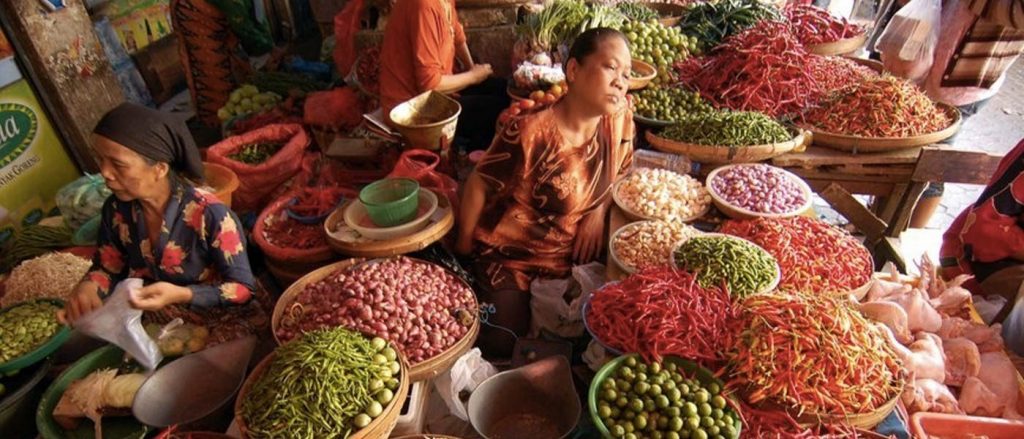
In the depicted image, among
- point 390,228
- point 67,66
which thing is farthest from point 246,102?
point 390,228

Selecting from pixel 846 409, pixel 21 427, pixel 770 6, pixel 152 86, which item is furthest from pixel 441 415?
pixel 152 86

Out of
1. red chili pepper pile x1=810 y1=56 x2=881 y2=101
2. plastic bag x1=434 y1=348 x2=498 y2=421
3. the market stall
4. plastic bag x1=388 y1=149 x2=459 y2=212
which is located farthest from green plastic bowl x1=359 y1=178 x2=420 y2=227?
red chili pepper pile x1=810 y1=56 x2=881 y2=101

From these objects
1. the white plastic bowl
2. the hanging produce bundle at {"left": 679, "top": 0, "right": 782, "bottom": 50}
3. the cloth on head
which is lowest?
the white plastic bowl

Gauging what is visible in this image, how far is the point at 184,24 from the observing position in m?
5.45

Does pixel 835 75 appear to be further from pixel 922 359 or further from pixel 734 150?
pixel 922 359

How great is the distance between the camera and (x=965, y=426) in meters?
1.87

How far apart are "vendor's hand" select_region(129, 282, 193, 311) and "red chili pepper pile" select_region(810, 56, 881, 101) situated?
4.13m

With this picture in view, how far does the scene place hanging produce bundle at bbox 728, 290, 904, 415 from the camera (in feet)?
5.81

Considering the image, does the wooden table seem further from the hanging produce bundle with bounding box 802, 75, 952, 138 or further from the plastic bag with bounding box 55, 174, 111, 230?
the plastic bag with bounding box 55, 174, 111, 230

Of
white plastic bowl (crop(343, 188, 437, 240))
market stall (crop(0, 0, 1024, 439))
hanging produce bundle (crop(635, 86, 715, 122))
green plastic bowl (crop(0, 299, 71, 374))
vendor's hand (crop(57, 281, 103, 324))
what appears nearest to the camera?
market stall (crop(0, 0, 1024, 439))

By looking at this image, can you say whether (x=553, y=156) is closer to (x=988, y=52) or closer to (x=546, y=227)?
(x=546, y=227)

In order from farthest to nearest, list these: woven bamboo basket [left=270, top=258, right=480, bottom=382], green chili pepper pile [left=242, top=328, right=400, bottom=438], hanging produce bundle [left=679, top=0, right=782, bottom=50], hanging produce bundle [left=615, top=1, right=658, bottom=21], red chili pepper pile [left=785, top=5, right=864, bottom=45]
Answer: hanging produce bundle [left=615, top=1, right=658, bottom=21], hanging produce bundle [left=679, top=0, right=782, bottom=50], red chili pepper pile [left=785, top=5, right=864, bottom=45], woven bamboo basket [left=270, top=258, right=480, bottom=382], green chili pepper pile [left=242, top=328, right=400, bottom=438]

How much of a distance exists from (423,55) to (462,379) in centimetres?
239

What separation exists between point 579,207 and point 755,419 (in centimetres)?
141
